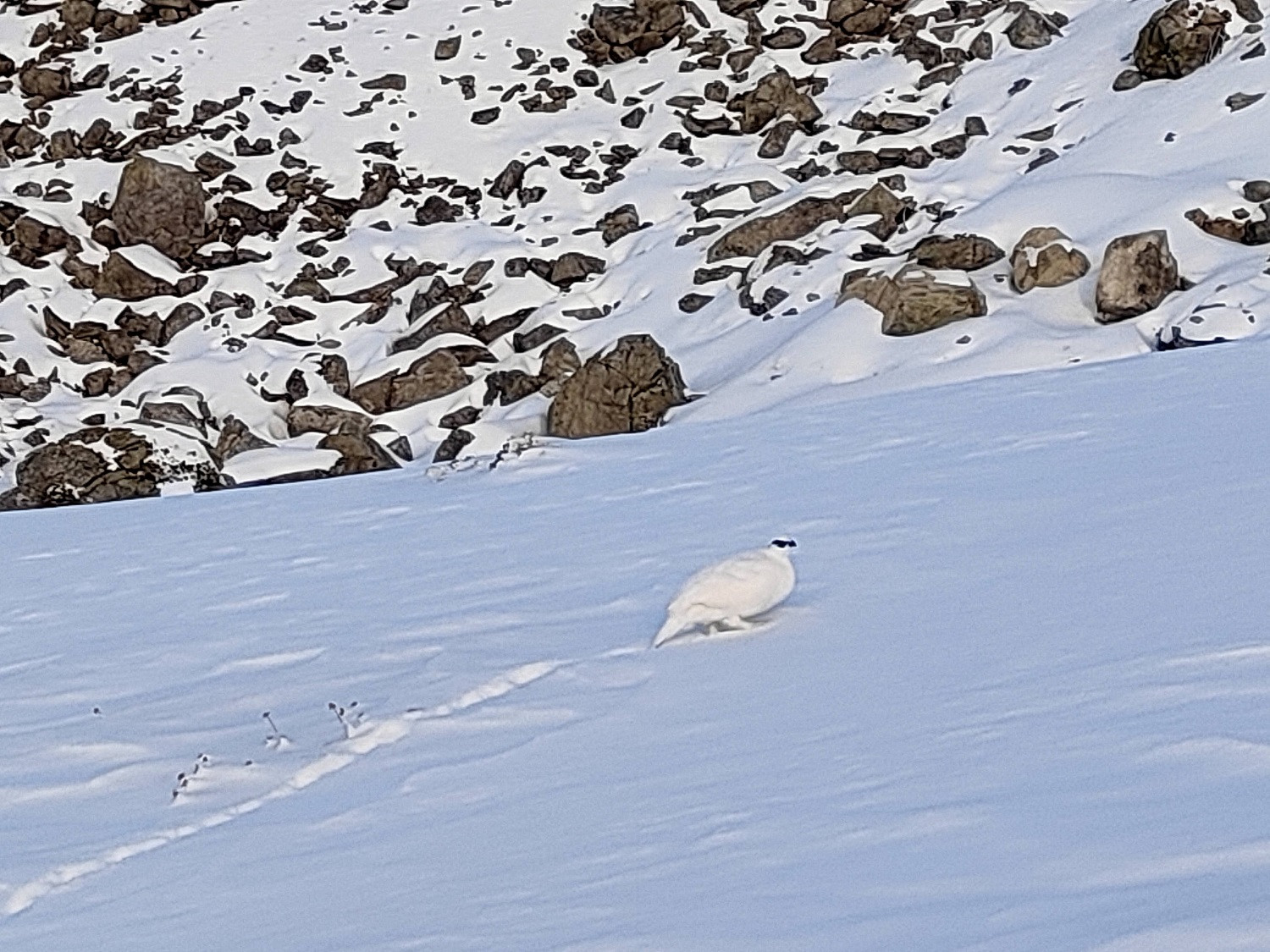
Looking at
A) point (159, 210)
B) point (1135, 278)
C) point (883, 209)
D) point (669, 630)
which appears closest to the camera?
point (669, 630)

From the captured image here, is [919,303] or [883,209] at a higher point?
[919,303]

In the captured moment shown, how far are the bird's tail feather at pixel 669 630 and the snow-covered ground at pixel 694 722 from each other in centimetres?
5

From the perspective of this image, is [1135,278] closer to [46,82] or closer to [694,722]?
[694,722]

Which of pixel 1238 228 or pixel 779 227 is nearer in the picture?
pixel 1238 228

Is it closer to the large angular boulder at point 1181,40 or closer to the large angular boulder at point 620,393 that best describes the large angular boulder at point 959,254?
the large angular boulder at point 620,393

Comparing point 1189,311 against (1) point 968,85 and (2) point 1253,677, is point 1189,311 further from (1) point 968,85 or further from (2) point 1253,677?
(2) point 1253,677

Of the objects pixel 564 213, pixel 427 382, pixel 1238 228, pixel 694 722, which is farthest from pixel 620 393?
pixel 694 722

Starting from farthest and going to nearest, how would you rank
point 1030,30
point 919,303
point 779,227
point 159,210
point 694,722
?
point 1030,30
point 159,210
point 779,227
point 919,303
point 694,722

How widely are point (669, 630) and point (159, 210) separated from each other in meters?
18.1

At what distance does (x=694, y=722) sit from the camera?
129 inches

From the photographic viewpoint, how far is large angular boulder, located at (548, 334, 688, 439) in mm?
14750

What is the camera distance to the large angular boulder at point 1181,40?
61.2 ft

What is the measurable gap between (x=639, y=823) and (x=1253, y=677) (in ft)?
3.51

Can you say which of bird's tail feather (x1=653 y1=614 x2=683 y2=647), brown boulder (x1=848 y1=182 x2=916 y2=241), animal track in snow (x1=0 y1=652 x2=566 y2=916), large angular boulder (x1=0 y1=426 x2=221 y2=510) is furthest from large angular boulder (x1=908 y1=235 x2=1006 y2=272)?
animal track in snow (x1=0 y1=652 x2=566 y2=916)
